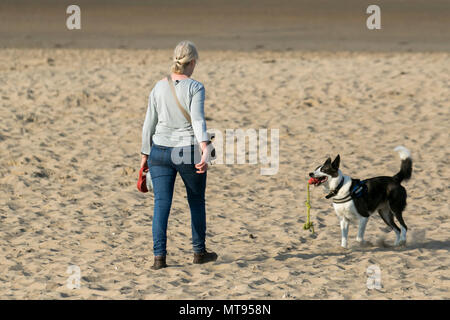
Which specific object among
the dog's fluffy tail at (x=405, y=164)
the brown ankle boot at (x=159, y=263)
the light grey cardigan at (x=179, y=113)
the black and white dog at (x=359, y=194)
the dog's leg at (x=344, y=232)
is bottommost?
the brown ankle boot at (x=159, y=263)

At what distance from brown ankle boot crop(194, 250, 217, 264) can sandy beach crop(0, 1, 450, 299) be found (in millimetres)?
65

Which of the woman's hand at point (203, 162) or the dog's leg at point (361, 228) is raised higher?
the woman's hand at point (203, 162)

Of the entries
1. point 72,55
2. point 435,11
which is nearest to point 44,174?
point 72,55

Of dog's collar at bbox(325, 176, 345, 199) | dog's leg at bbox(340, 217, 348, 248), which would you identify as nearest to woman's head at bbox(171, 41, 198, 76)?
dog's collar at bbox(325, 176, 345, 199)

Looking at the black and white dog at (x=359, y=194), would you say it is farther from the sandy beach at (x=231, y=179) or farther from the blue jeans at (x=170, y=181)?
the blue jeans at (x=170, y=181)

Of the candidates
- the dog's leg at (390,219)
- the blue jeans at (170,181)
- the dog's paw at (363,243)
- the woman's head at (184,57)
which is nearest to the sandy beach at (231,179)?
the dog's paw at (363,243)

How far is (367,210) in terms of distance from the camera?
25.0ft

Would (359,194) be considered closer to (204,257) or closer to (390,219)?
(390,219)

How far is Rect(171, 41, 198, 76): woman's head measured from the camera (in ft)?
21.2

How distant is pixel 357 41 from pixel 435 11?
8.17 m

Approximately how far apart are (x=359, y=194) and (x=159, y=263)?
2.10 metres

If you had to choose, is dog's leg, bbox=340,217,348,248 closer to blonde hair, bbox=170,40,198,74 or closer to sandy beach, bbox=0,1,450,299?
sandy beach, bbox=0,1,450,299

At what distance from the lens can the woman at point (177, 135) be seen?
6.48m

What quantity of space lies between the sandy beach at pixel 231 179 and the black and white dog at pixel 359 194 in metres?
0.32
